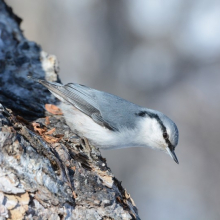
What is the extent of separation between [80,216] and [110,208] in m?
0.21

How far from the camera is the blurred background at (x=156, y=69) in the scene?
18.7 feet

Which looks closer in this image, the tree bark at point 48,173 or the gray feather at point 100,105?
the tree bark at point 48,173

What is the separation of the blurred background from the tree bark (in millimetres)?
2997

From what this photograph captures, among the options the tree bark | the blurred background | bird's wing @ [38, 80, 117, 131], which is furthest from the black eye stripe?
the blurred background

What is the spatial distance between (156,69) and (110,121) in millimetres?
3852

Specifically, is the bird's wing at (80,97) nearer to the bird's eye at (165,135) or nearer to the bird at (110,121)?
the bird at (110,121)

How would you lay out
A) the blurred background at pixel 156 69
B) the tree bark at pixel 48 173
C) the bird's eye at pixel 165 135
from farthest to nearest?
the blurred background at pixel 156 69
the bird's eye at pixel 165 135
the tree bark at pixel 48 173

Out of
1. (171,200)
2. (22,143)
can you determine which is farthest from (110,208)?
(171,200)

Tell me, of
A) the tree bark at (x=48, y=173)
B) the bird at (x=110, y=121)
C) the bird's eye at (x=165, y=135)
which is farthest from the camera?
the bird's eye at (x=165, y=135)

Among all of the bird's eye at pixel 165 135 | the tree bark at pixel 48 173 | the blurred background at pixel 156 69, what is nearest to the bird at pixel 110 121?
the bird's eye at pixel 165 135

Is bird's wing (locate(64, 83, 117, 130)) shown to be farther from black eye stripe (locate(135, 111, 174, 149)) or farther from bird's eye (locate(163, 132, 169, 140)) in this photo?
bird's eye (locate(163, 132, 169, 140))

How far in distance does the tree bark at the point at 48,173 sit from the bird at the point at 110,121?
178 millimetres

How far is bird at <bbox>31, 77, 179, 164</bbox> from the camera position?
10.4 ft

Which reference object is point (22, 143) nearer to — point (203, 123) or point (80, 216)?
point (80, 216)
